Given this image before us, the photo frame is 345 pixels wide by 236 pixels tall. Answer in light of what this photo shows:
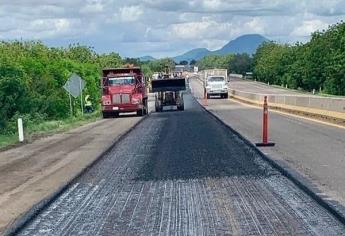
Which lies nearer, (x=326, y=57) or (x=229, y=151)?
(x=229, y=151)

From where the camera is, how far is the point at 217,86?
75.4 m

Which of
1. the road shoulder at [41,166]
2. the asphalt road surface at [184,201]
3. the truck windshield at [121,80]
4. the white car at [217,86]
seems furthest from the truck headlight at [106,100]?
the white car at [217,86]

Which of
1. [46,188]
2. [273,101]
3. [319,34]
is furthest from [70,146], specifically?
[319,34]

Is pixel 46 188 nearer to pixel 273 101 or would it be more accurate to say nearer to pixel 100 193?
pixel 100 193

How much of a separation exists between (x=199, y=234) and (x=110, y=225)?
4.60 ft

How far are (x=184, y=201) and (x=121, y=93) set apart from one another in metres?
33.8

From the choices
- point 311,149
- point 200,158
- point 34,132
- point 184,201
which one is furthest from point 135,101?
point 184,201

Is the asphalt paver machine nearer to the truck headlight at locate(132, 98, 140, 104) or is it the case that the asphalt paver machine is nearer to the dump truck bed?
the dump truck bed

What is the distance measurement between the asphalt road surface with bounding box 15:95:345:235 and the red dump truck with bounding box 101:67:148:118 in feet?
85.3

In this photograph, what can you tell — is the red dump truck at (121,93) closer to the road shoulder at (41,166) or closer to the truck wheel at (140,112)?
the truck wheel at (140,112)

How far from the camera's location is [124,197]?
12305mm

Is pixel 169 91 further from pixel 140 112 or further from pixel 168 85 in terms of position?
pixel 140 112

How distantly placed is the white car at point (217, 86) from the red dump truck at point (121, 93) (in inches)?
1190

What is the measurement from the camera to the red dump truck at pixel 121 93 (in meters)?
44.9
